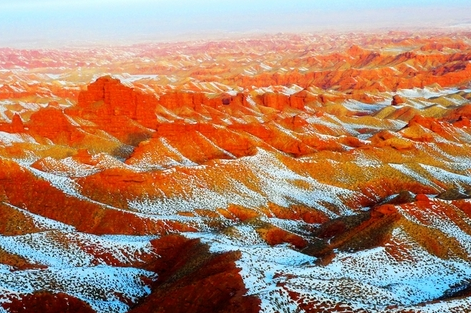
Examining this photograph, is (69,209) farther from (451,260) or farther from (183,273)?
(451,260)

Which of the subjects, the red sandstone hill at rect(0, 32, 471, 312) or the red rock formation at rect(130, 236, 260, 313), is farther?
the red sandstone hill at rect(0, 32, 471, 312)

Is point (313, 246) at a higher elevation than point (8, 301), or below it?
below

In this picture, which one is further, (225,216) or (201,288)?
(225,216)

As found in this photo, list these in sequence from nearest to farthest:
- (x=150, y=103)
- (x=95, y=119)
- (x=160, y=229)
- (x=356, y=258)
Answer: (x=356, y=258) < (x=160, y=229) < (x=95, y=119) < (x=150, y=103)

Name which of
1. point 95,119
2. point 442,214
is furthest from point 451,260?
point 95,119

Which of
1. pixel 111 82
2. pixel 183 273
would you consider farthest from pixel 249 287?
pixel 111 82

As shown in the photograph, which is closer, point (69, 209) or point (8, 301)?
point (8, 301)

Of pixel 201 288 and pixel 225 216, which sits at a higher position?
pixel 201 288

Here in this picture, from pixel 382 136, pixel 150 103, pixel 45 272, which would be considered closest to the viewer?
pixel 45 272

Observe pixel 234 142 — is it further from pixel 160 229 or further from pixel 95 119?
pixel 160 229

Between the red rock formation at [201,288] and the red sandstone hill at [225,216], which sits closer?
the red rock formation at [201,288]
